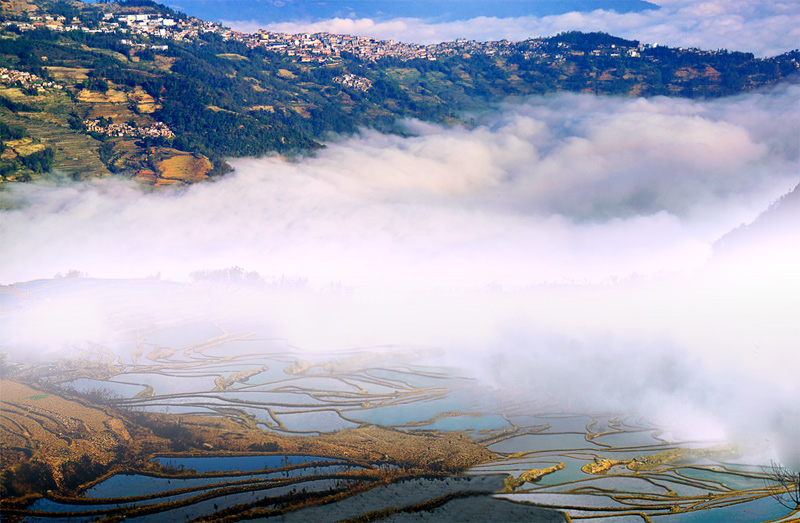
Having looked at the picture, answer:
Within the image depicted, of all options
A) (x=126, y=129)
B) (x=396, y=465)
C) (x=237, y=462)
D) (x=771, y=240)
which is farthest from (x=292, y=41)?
(x=396, y=465)

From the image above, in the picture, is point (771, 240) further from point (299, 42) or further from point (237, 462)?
point (299, 42)

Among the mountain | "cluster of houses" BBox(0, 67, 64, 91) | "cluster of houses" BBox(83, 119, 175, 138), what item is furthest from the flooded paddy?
"cluster of houses" BBox(0, 67, 64, 91)

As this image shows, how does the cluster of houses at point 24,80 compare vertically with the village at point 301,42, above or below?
below

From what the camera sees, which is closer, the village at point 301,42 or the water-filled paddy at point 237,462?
the water-filled paddy at point 237,462

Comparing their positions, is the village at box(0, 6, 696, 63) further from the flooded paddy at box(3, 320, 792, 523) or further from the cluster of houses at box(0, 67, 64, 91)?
the flooded paddy at box(3, 320, 792, 523)

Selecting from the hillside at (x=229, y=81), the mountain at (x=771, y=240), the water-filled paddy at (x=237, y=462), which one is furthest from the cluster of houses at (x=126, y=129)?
the mountain at (x=771, y=240)

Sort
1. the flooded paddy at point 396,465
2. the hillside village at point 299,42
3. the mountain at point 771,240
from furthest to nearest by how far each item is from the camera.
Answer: the hillside village at point 299,42, the mountain at point 771,240, the flooded paddy at point 396,465

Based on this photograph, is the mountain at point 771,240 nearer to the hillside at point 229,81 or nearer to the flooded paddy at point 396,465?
the flooded paddy at point 396,465

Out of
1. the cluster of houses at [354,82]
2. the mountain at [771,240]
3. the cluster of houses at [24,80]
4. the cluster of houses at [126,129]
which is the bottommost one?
the mountain at [771,240]
